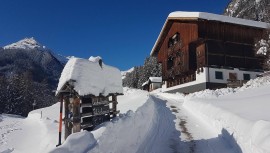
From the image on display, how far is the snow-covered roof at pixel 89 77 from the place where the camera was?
12.0m

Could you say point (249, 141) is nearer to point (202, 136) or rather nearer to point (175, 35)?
point (202, 136)

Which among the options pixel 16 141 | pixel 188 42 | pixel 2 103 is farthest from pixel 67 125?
pixel 2 103

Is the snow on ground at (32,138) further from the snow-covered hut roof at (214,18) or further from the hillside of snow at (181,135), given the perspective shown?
the snow-covered hut roof at (214,18)

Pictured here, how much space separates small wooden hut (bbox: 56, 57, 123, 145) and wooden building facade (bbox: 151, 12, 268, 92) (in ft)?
82.7

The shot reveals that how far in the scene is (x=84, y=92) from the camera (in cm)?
1205

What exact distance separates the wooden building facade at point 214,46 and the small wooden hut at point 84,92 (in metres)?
25.2

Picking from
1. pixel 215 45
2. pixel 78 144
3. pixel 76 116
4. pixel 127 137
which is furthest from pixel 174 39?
pixel 78 144

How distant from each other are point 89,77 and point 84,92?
89cm

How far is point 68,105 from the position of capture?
12.4 m

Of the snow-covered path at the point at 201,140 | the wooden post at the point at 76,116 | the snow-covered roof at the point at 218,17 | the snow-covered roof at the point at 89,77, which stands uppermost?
the snow-covered roof at the point at 218,17

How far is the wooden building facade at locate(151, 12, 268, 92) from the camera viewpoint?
3804 centimetres

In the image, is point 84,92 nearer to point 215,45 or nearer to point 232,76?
point 232,76

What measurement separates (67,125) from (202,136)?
6.54m

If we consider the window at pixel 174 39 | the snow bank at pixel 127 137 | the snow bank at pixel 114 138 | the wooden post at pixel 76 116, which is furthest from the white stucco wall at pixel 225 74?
the wooden post at pixel 76 116
